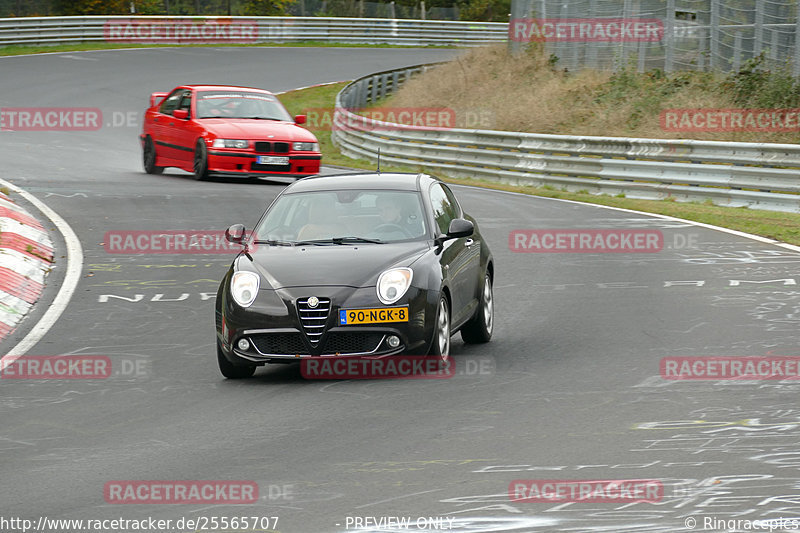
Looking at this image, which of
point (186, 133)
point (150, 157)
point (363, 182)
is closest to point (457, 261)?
point (363, 182)

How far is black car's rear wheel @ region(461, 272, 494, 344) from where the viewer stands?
35.5 feet

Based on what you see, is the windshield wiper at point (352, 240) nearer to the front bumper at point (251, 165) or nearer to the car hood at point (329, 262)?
the car hood at point (329, 262)

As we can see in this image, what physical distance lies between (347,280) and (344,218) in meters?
1.14

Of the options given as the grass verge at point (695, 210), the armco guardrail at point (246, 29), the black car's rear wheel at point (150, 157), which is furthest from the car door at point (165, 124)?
the armco guardrail at point (246, 29)

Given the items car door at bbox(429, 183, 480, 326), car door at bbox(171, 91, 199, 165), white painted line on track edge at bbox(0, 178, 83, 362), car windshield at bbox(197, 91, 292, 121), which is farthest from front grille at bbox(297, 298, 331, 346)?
car windshield at bbox(197, 91, 292, 121)

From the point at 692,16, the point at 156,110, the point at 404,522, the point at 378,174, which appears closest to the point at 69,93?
the point at 156,110

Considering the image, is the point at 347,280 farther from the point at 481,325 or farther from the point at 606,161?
the point at 606,161

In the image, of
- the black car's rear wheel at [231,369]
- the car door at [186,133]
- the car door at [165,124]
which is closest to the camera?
the black car's rear wheel at [231,369]

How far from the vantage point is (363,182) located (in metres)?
10.8

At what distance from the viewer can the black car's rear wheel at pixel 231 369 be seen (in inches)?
376

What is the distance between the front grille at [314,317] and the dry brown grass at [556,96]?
1845cm

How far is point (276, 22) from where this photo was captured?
189 ft

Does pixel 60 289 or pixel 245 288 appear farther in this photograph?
pixel 60 289

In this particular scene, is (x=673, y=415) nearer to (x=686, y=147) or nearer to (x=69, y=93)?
(x=686, y=147)
